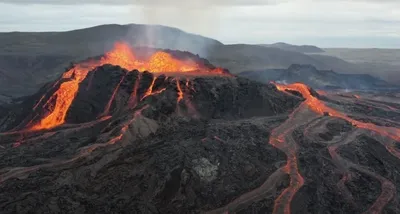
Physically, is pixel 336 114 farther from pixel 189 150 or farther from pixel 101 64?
pixel 101 64

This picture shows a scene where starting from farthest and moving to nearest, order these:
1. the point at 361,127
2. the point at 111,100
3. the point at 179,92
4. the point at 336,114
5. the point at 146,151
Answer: the point at 336,114 → the point at 361,127 → the point at 111,100 → the point at 179,92 → the point at 146,151

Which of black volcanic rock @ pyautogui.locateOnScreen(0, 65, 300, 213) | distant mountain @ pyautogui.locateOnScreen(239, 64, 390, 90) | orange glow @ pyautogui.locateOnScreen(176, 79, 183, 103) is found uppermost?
orange glow @ pyautogui.locateOnScreen(176, 79, 183, 103)

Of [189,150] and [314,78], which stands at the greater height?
[189,150]

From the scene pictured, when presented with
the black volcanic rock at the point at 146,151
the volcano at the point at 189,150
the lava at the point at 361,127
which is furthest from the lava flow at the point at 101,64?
the lava at the point at 361,127

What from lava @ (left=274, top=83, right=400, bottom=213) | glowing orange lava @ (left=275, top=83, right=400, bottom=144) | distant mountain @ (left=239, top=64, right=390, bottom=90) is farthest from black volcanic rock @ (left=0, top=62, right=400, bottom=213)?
distant mountain @ (left=239, top=64, right=390, bottom=90)

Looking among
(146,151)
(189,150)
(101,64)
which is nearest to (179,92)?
(189,150)

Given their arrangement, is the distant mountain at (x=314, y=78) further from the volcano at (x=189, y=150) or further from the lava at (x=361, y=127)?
the volcano at (x=189, y=150)

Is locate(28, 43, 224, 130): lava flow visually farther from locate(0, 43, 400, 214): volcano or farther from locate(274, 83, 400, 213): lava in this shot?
locate(274, 83, 400, 213): lava
